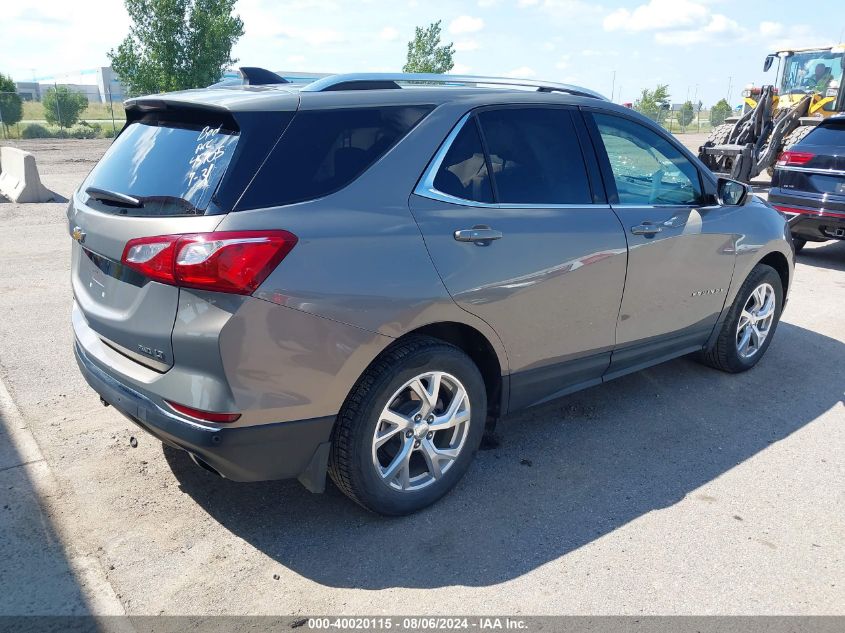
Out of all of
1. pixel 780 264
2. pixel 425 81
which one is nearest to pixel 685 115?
pixel 780 264

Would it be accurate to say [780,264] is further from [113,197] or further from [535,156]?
[113,197]

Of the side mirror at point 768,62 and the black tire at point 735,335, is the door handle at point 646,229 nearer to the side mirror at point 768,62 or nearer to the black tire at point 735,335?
the black tire at point 735,335

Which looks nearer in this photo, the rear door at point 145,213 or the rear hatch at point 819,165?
the rear door at point 145,213

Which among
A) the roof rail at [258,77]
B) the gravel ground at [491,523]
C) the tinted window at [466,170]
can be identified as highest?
the roof rail at [258,77]

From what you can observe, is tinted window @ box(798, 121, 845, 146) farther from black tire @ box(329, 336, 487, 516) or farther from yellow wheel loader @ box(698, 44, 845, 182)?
black tire @ box(329, 336, 487, 516)

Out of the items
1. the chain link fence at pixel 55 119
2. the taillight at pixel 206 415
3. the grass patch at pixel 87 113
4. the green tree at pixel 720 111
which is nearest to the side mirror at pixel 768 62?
the taillight at pixel 206 415

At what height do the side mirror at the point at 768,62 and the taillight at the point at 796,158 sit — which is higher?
the side mirror at the point at 768,62

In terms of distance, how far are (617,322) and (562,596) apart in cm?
168

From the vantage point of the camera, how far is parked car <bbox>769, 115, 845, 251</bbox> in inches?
320

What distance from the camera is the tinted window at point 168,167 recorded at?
2.73 meters

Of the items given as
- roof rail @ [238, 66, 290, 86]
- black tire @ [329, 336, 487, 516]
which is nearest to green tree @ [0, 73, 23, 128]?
roof rail @ [238, 66, 290, 86]

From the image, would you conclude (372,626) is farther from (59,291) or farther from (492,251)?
(59,291)

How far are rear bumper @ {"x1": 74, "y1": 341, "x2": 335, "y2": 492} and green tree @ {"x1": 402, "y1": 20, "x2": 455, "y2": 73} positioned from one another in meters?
34.1

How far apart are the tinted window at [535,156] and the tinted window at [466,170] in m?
0.08
